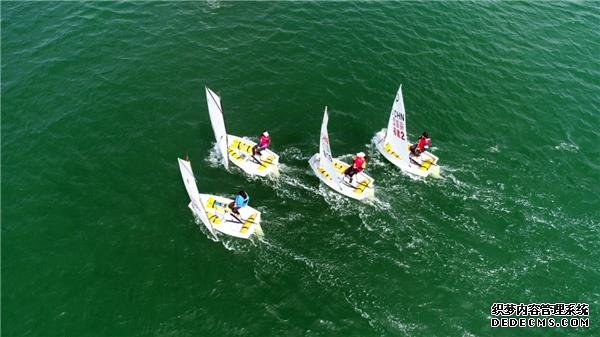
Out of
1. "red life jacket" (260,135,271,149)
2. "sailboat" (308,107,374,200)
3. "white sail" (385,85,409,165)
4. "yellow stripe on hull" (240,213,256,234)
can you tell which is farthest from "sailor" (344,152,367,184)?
"yellow stripe on hull" (240,213,256,234)

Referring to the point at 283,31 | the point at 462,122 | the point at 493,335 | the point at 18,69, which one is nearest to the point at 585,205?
the point at 462,122

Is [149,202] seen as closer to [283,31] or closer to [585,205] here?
[283,31]

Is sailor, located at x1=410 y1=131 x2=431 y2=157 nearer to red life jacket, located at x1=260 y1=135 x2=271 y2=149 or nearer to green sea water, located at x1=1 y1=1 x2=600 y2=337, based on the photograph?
green sea water, located at x1=1 y1=1 x2=600 y2=337

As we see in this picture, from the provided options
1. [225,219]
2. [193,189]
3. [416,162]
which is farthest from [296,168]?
[193,189]

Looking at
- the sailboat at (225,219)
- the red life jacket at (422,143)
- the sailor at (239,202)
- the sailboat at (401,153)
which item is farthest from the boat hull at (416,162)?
the sailor at (239,202)

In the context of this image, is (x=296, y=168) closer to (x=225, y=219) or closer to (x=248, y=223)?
(x=248, y=223)

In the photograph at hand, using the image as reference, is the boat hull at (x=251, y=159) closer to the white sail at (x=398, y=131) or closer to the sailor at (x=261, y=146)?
the sailor at (x=261, y=146)
